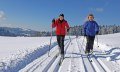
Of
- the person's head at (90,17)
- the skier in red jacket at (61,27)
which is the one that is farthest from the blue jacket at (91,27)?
the skier in red jacket at (61,27)

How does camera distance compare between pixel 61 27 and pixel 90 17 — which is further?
pixel 90 17

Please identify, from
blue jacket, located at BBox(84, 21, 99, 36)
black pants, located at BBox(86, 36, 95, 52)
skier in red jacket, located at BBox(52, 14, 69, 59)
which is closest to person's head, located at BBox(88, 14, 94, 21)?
blue jacket, located at BBox(84, 21, 99, 36)

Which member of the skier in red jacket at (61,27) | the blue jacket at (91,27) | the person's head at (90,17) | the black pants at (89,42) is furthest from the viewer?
the black pants at (89,42)

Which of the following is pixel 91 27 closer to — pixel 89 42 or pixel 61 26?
pixel 89 42

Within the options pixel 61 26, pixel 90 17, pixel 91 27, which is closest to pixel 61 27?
pixel 61 26

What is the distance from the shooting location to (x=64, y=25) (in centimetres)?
1373

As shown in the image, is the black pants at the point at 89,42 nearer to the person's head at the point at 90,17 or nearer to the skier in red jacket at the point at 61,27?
the person's head at the point at 90,17

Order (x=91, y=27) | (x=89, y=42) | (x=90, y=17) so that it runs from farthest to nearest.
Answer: (x=89, y=42) < (x=91, y=27) < (x=90, y=17)

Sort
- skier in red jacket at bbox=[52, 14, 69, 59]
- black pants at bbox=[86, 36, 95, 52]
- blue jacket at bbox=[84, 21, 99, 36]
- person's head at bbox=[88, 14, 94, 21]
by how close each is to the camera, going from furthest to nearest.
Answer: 1. black pants at bbox=[86, 36, 95, 52]
2. blue jacket at bbox=[84, 21, 99, 36]
3. person's head at bbox=[88, 14, 94, 21]
4. skier in red jacket at bbox=[52, 14, 69, 59]

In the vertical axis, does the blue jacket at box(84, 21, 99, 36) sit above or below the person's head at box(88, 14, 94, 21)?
below

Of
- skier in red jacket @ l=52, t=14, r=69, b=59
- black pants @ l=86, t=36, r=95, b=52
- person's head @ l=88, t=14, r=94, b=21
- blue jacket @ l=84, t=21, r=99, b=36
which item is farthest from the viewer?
black pants @ l=86, t=36, r=95, b=52

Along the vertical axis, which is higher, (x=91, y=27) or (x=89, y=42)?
(x=91, y=27)

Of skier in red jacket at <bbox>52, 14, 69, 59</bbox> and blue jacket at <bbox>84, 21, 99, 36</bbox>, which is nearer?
skier in red jacket at <bbox>52, 14, 69, 59</bbox>

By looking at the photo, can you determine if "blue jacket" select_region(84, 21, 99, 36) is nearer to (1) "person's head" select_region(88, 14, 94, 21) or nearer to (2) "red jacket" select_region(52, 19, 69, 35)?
(1) "person's head" select_region(88, 14, 94, 21)
